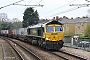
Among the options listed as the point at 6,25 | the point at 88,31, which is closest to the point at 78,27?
the point at 88,31

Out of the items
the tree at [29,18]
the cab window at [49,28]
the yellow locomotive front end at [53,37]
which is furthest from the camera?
the tree at [29,18]

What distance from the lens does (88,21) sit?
73.6 meters

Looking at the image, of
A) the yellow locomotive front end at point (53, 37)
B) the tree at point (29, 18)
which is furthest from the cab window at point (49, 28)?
the tree at point (29, 18)

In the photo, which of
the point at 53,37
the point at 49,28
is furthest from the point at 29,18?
the point at 53,37

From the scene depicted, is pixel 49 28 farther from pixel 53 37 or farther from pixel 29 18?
pixel 29 18

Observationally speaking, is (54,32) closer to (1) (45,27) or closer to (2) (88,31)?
(1) (45,27)

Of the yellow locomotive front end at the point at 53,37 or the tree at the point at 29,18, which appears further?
the tree at the point at 29,18

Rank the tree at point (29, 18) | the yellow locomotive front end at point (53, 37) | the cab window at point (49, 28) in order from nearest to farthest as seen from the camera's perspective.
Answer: the yellow locomotive front end at point (53, 37), the cab window at point (49, 28), the tree at point (29, 18)

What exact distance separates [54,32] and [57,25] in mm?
968

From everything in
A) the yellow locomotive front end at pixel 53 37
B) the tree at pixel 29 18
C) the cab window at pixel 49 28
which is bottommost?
the yellow locomotive front end at pixel 53 37

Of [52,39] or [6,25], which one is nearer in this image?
[52,39]

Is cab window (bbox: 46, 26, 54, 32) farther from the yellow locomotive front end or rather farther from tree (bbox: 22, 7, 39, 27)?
tree (bbox: 22, 7, 39, 27)

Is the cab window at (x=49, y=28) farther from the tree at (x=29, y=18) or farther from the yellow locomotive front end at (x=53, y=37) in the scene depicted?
the tree at (x=29, y=18)

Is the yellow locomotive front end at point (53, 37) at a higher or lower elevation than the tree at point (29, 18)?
lower
